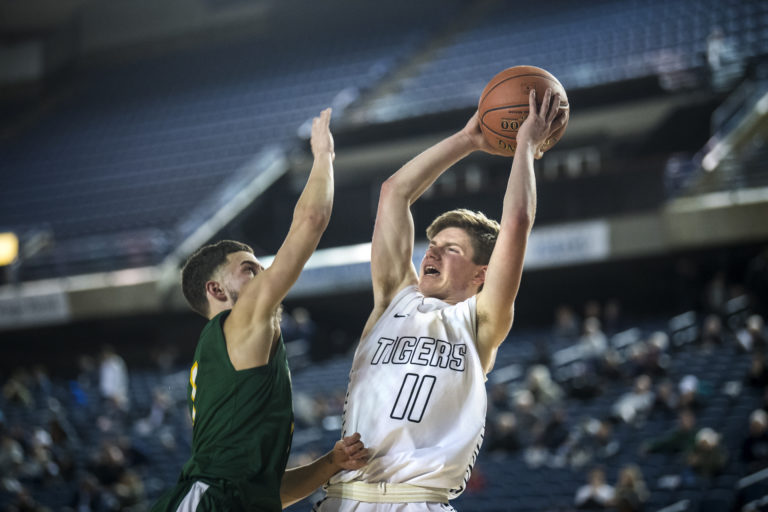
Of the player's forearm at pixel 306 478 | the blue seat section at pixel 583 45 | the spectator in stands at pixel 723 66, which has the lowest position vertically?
the player's forearm at pixel 306 478

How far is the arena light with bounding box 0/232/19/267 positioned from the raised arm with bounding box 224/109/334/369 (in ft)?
50.3

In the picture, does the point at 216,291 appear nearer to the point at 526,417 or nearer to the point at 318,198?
the point at 318,198

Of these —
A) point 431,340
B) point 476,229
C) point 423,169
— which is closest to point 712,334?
point 476,229

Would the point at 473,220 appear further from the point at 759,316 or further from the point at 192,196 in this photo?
the point at 192,196

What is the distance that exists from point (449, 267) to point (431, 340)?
0.37m

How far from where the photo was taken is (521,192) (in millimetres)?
2666

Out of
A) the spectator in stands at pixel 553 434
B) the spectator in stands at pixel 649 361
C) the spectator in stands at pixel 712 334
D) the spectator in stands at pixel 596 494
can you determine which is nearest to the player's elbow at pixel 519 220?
the spectator in stands at pixel 596 494

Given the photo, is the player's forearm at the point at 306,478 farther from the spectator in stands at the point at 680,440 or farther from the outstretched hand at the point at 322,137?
the spectator in stands at the point at 680,440

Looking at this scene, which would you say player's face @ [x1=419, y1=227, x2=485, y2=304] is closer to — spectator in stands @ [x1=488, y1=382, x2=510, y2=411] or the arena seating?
spectator in stands @ [x1=488, y1=382, x2=510, y2=411]

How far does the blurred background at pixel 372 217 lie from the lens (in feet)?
31.1

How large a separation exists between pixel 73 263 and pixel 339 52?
865 centimetres

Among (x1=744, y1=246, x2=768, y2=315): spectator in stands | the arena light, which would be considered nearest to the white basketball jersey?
(x1=744, y1=246, x2=768, y2=315): spectator in stands

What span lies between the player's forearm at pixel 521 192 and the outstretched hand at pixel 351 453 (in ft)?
2.83

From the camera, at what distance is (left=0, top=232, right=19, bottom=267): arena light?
54.0 feet
